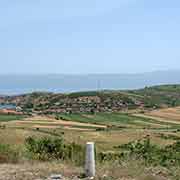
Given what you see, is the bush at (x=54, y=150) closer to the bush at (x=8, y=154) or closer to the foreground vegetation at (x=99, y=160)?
the foreground vegetation at (x=99, y=160)

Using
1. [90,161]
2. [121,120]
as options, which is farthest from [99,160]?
[121,120]

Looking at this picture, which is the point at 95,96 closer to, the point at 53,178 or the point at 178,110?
the point at 178,110

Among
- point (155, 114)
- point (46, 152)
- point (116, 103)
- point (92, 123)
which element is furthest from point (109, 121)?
point (46, 152)

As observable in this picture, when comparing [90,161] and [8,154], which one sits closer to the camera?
[90,161]

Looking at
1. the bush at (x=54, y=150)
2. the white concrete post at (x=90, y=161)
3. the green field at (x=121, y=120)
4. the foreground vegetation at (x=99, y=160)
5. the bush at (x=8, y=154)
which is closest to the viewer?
the white concrete post at (x=90, y=161)

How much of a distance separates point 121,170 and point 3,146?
10.7ft

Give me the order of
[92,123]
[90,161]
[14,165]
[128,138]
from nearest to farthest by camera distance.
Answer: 1. [90,161]
2. [14,165]
3. [128,138]
4. [92,123]

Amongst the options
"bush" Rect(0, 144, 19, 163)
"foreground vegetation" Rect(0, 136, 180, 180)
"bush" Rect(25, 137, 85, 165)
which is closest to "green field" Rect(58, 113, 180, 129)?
"bush" Rect(25, 137, 85, 165)

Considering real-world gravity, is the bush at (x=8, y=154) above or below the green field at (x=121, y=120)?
above

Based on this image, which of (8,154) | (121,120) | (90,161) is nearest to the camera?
(90,161)

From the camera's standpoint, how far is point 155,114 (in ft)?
255

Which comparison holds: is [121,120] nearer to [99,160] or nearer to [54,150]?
[54,150]

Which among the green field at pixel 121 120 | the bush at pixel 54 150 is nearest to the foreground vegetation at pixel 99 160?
the bush at pixel 54 150

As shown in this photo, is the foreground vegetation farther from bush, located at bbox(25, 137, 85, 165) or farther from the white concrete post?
the white concrete post
